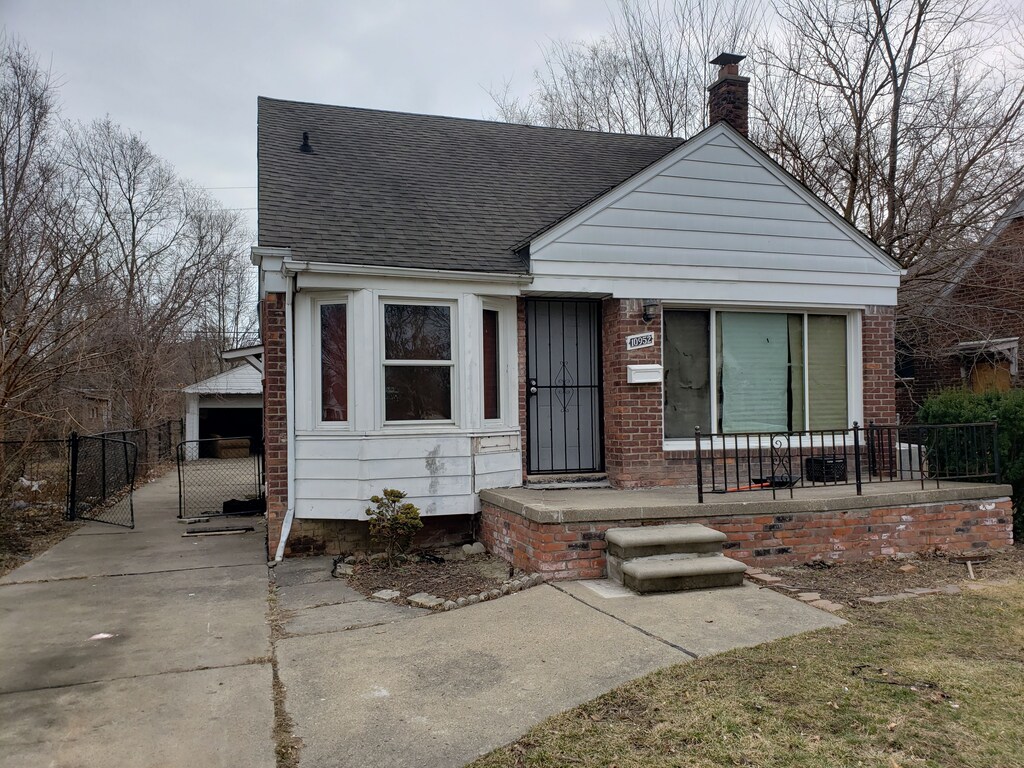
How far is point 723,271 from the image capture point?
28.3ft

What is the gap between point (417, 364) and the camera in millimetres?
7629

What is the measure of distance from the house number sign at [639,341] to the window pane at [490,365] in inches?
60.0

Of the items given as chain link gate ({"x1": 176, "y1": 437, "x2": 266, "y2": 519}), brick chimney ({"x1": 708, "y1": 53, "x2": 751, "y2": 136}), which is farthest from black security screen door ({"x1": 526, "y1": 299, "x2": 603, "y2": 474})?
chain link gate ({"x1": 176, "y1": 437, "x2": 266, "y2": 519})

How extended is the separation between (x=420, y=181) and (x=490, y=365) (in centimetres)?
295

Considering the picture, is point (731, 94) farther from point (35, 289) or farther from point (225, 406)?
point (225, 406)

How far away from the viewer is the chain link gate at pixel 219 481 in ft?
37.6

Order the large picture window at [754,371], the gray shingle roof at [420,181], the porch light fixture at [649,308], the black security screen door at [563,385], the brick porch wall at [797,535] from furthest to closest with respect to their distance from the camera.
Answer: the large picture window at [754,371] < the black security screen door at [563,385] < the porch light fixture at [649,308] < the gray shingle roof at [420,181] < the brick porch wall at [797,535]

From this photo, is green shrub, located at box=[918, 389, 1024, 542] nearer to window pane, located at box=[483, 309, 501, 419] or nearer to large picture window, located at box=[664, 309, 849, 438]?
large picture window, located at box=[664, 309, 849, 438]

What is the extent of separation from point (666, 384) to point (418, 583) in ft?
12.7

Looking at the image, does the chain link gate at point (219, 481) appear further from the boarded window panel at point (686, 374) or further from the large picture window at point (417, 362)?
the boarded window panel at point (686, 374)

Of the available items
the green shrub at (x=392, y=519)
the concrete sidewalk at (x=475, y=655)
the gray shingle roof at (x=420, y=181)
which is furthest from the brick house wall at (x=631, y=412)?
the concrete sidewalk at (x=475, y=655)

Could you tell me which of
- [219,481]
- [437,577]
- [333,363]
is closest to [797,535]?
[437,577]

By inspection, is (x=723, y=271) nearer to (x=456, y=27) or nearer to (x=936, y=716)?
(x=936, y=716)

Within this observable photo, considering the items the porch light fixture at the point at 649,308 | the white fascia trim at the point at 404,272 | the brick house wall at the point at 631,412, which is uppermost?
the white fascia trim at the point at 404,272
